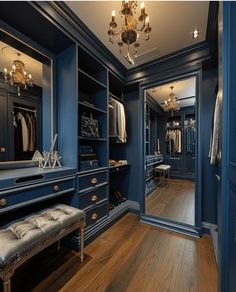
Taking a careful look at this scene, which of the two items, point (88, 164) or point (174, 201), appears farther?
point (174, 201)

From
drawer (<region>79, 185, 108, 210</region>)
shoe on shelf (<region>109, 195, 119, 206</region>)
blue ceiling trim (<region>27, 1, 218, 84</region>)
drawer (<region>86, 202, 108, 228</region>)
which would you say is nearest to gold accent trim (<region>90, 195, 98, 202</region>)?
drawer (<region>79, 185, 108, 210</region>)

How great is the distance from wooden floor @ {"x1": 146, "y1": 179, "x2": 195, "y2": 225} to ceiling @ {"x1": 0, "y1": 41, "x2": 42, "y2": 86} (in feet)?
8.08

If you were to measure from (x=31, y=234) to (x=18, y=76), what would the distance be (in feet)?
5.17

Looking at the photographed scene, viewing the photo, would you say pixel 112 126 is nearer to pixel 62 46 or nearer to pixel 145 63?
pixel 145 63

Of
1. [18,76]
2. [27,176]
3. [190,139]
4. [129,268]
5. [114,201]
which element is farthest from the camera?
[114,201]

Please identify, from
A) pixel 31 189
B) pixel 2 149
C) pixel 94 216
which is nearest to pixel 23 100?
pixel 2 149

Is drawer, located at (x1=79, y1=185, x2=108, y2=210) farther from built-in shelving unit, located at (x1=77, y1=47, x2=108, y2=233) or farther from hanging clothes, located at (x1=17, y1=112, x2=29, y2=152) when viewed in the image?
hanging clothes, located at (x1=17, y1=112, x2=29, y2=152)

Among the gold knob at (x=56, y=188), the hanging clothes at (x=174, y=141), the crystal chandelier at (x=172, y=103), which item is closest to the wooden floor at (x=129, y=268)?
the gold knob at (x=56, y=188)

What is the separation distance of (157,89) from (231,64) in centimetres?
181

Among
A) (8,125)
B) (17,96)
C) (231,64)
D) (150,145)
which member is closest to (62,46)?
(17,96)

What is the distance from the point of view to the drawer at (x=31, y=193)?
1.15 metres

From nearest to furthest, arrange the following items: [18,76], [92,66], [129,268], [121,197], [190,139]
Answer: [129,268], [18,76], [92,66], [190,139], [121,197]

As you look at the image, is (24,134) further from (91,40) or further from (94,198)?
(91,40)

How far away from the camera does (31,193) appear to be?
51.6 inches
